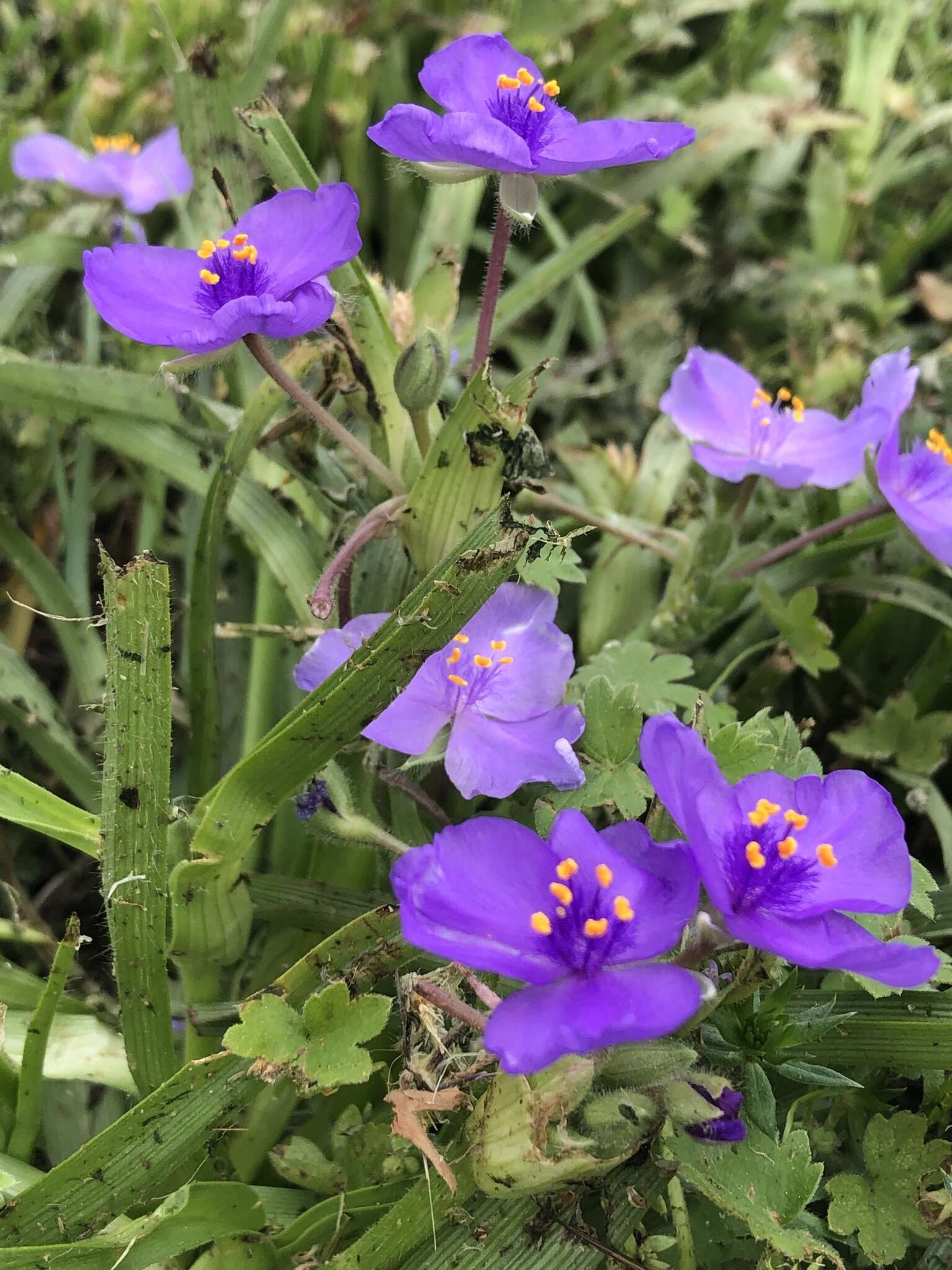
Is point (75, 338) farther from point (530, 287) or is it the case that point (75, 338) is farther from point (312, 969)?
point (312, 969)

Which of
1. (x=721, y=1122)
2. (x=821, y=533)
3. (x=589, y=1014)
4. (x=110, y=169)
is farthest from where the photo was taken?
(x=110, y=169)

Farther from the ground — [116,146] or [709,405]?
[116,146]

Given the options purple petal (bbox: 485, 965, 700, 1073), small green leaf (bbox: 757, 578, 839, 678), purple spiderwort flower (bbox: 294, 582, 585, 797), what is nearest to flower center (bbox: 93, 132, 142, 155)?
purple spiderwort flower (bbox: 294, 582, 585, 797)

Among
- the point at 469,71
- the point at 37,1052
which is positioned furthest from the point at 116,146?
the point at 37,1052

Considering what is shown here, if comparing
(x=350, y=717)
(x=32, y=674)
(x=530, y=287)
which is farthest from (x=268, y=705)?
(x=530, y=287)

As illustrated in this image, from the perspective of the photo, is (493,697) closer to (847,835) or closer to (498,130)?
(847,835)

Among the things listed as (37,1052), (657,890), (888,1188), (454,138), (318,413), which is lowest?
(888,1188)

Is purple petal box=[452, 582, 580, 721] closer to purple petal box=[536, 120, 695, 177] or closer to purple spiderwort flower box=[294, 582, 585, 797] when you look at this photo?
purple spiderwort flower box=[294, 582, 585, 797]
